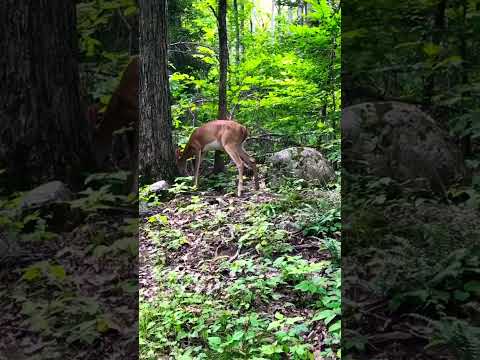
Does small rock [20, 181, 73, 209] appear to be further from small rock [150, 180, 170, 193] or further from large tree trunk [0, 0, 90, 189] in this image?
small rock [150, 180, 170, 193]

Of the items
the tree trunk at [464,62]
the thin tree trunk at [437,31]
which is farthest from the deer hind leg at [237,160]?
the tree trunk at [464,62]

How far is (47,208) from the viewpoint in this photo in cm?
227

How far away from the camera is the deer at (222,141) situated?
4352 mm

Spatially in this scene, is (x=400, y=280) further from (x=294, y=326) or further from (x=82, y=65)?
(x=82, y=65)

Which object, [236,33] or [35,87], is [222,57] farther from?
[35,87]

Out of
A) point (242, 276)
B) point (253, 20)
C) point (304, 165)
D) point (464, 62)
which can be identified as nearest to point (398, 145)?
point (464, 62)

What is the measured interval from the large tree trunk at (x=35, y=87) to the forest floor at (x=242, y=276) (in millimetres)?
1065

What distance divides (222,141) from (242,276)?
1823 mm

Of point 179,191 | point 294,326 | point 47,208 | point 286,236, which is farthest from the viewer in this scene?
point 179,191

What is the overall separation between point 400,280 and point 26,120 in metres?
2.24

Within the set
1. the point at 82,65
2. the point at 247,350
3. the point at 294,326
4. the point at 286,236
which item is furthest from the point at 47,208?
the point at 286,236

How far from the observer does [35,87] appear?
2279 millimetres

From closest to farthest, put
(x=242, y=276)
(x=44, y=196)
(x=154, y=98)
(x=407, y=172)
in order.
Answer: (x=44, y=196)
(x=242, y=276)
(x=407, y=172)
(x=154, y=98)

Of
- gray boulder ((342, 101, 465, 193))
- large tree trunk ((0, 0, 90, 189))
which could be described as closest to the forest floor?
gray boulder ((342, 101, 465, 193))
